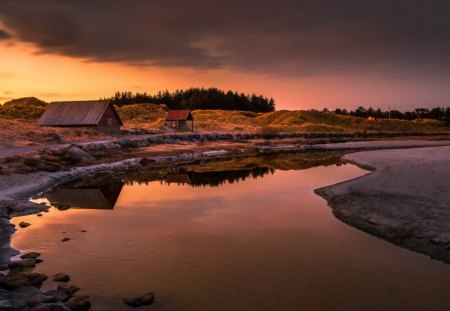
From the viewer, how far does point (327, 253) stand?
486 inches

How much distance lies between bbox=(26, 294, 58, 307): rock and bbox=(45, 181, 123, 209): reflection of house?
11333 millimetres

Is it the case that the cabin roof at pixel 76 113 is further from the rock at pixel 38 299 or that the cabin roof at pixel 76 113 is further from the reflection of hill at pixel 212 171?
the rock at pixel 38 299

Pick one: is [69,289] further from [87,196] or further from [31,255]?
[87,196]

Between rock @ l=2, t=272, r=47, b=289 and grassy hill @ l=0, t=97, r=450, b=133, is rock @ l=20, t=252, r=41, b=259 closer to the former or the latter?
rock @ l=2, t=272, r=47, b=289

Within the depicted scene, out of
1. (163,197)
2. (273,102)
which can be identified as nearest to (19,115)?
(163,197)

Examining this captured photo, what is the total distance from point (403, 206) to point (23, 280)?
1259 cm

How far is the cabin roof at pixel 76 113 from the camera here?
172 feet

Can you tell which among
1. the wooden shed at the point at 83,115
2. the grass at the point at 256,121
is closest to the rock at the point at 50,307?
the wooden shed at the point at 83,115

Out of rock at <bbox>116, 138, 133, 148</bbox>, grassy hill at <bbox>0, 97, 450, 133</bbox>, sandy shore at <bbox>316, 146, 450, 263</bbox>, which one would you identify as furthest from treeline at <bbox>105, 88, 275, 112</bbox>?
sandy shore at <bbox>316, 146, 450, 263</bbox>

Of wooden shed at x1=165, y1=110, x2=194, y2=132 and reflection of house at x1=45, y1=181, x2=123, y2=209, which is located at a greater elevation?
wooden shed at x1=165, y1=110, x2=194, y2=132

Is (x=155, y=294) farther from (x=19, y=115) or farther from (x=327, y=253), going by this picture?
(x=19, y=115)

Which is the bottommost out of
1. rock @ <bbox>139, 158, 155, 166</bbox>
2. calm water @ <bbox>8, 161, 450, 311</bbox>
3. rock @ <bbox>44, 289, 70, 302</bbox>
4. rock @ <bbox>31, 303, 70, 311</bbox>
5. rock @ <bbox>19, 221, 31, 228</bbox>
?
calm water @ <bbox>8, 161, 450, 311</bbox>

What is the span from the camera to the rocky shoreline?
915 centimetres

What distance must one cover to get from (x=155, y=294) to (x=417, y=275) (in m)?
6.38
